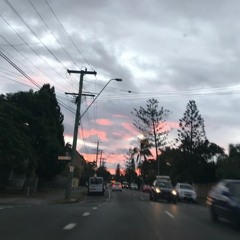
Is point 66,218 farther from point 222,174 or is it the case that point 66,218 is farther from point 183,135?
point 183,135

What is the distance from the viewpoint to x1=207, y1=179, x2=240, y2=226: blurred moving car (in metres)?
14.8

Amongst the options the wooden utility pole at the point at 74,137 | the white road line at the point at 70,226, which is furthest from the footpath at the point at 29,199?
the white road line at the point at 70,226

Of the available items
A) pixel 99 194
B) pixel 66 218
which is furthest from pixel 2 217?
pixel 99 194

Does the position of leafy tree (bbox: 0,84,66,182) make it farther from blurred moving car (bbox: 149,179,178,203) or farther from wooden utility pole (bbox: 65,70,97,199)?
blurred moving car (bbox: 149,179,178,203)

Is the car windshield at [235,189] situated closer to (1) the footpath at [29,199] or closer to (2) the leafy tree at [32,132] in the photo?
(1) the footpath at [29,199]

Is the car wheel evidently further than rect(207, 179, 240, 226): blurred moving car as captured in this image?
Yes

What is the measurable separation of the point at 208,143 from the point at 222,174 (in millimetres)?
20867

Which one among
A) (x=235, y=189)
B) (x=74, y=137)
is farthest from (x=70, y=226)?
(x=74, y=137)

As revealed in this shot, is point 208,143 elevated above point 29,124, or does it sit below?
above

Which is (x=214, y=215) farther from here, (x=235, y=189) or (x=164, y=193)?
(x=164, y=193)

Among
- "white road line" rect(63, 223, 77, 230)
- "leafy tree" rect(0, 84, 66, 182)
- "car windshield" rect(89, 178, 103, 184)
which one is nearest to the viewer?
"white road line" rect(63, 223, 77, 230)

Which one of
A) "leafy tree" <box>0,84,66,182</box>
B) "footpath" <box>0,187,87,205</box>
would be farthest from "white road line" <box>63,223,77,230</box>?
"leafy tree" <box>0,84,66,182</box>

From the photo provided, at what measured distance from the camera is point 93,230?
13.3 m

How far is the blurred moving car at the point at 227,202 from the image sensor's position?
1480cm
